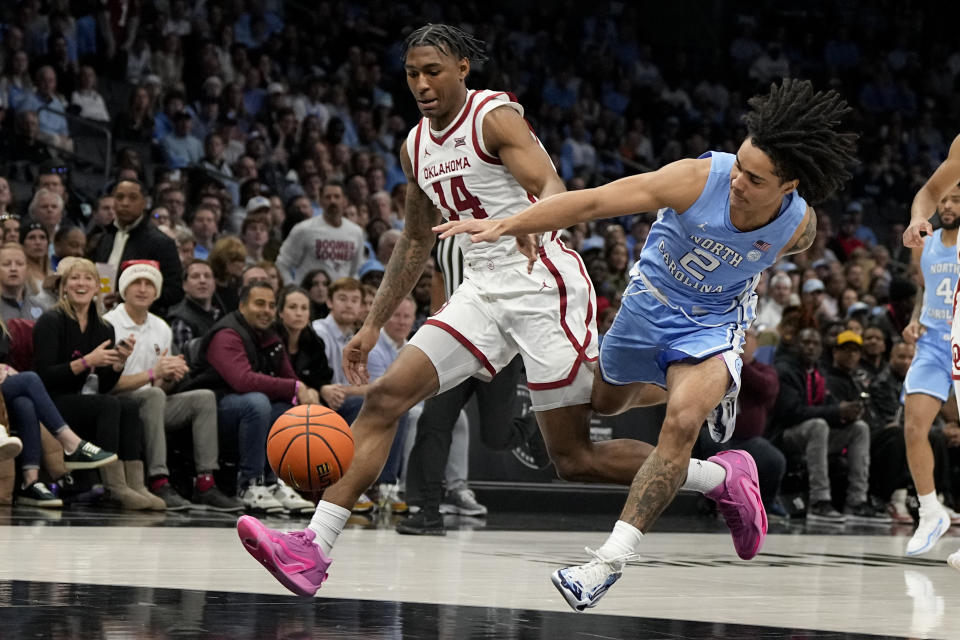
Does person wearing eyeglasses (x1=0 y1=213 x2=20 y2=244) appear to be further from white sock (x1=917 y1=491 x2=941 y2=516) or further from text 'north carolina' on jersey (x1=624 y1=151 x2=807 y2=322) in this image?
white sock (x1=917 y1=491 x2=941 y2=516)

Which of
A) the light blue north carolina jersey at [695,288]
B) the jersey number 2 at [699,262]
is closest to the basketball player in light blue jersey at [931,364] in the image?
the light blue north carolina jersey at [695,288]

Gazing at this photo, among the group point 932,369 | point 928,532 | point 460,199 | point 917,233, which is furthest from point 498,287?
point 932,369

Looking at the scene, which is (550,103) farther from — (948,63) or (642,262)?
(642,262)

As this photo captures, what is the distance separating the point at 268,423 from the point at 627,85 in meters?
13.4

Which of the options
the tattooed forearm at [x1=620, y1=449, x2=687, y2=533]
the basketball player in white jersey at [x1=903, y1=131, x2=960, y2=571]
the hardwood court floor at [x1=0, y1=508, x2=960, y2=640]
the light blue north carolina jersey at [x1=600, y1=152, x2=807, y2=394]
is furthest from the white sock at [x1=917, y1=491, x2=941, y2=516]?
the tattooed forearm at [x1=620, y1=449, x2=687, y2=533]

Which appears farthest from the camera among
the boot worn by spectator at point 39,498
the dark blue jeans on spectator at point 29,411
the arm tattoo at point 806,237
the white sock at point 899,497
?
the white sock at point 899,497

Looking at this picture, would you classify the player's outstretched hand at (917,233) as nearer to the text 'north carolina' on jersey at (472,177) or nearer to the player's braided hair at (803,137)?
the player's braided hair at (803,137)

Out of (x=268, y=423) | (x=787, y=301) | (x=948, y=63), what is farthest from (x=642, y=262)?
(x=948, y=63)

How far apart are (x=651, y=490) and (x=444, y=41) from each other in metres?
1.91

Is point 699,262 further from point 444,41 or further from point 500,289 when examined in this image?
point 444,41

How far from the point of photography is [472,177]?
5.38m

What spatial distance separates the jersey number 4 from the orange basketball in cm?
136

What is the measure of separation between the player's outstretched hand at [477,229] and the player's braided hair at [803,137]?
1.04 meters

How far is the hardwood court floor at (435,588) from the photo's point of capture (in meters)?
4.16
